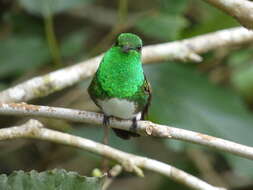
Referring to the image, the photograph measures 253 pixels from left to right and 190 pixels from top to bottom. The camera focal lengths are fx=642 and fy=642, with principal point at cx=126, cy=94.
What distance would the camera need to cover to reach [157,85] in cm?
389

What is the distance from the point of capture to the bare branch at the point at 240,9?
7.29 feet

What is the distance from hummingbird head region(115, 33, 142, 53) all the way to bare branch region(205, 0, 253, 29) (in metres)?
0.41

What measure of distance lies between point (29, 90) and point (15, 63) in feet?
3.91

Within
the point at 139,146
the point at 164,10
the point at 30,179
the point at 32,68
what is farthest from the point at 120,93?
the point at 139,146

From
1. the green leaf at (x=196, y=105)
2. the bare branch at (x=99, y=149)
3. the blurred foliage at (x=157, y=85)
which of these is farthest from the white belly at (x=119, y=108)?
the green leaf at (x=196, y=105)

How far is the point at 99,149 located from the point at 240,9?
2.54 ft

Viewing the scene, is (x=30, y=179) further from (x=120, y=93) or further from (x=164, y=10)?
(x=164, y=10)

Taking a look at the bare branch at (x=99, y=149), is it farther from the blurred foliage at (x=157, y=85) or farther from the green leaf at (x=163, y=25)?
the green leaf at (x=163, y=25)

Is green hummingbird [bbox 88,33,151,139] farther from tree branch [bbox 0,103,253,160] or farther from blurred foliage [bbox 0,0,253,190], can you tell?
blurred foliage [bbox 0,0,253,190]

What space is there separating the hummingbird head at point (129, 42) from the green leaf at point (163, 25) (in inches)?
50.4

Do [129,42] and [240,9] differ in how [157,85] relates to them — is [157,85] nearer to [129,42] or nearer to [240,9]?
[129,42]

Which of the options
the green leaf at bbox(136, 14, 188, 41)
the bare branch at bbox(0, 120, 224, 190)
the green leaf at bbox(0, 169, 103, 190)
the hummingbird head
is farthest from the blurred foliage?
the green leaf at bbox(0, 169, 103, 190)

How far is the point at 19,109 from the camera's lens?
2217 mm

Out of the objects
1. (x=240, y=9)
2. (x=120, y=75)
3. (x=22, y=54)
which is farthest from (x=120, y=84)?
(x=22, y=54)
